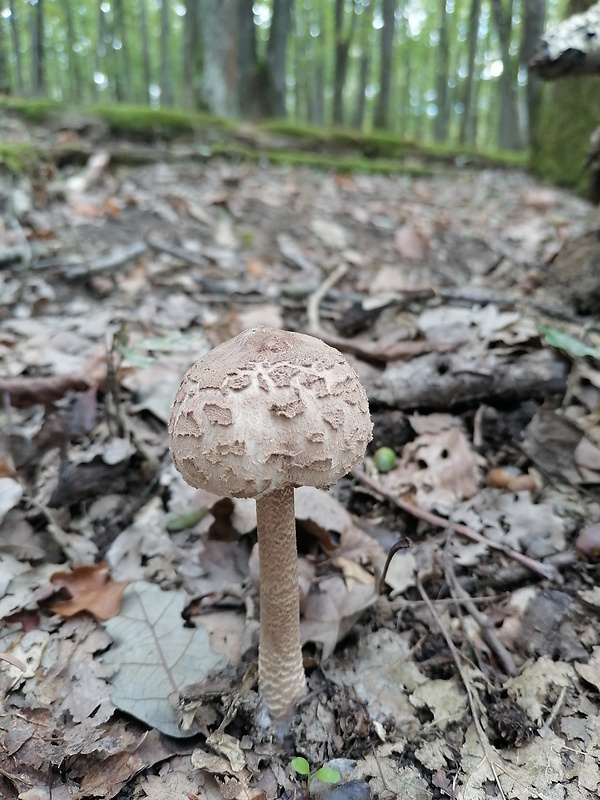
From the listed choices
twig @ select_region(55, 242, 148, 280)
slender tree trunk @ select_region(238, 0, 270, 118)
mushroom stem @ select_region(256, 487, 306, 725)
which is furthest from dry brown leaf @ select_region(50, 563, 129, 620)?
slender tree trunk @ select_region(238, 0, 270, 118)

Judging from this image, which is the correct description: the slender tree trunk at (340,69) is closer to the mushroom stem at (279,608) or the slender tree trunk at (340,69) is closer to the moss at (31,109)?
the moss at (31,109)

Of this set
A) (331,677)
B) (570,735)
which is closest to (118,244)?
(331,677)

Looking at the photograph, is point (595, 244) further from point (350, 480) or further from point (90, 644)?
point (90, 644)

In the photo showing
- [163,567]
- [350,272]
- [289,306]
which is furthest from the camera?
[350,272]

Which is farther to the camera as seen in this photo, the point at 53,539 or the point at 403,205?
the point at 403,205

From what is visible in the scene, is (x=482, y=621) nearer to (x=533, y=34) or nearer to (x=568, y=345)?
(x=568, y=345)
